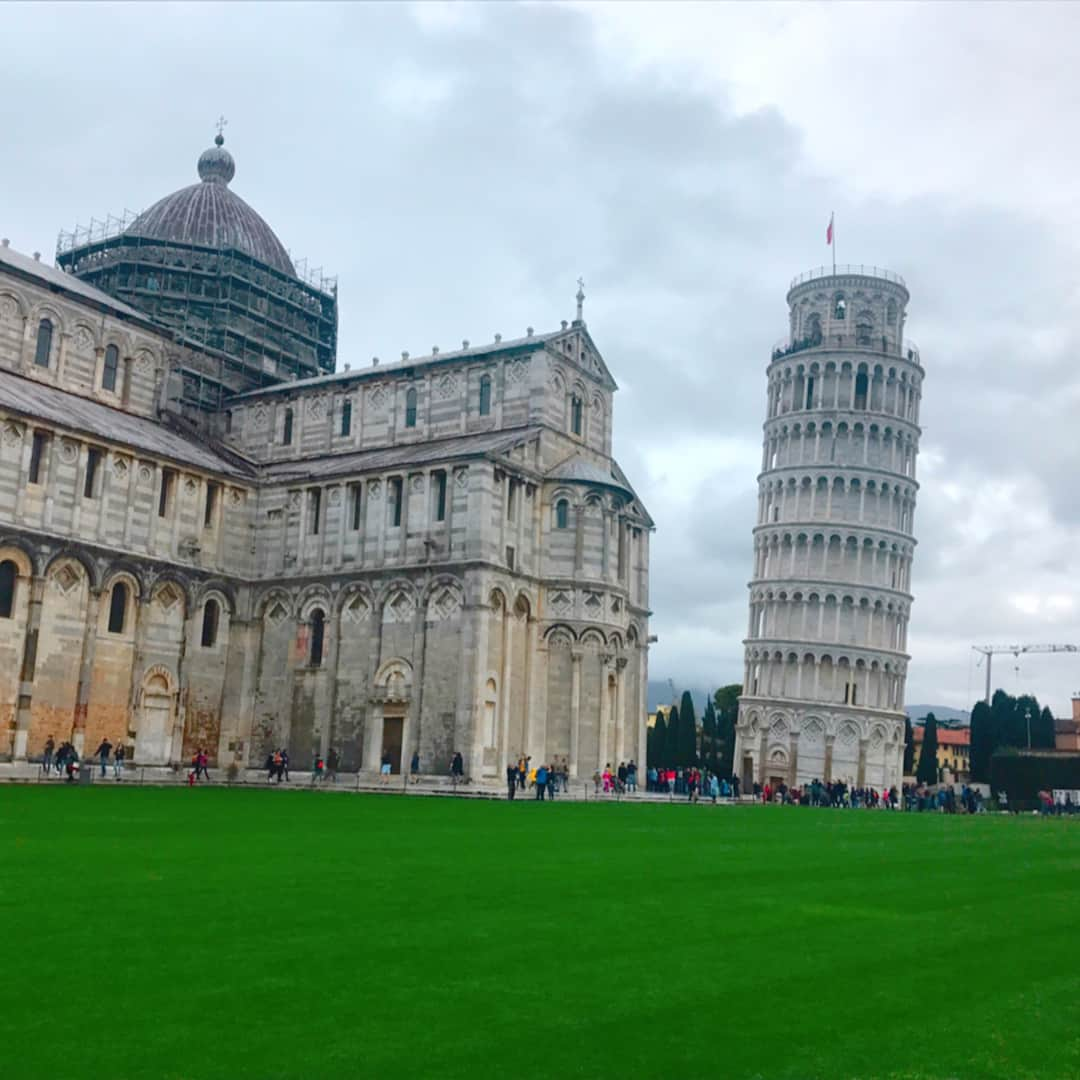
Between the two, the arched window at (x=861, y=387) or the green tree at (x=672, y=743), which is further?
the green tree at (x=672, y=743)

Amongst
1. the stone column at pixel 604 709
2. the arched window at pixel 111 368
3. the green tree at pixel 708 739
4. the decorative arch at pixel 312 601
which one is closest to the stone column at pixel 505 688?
the stone column at pixel 604 709

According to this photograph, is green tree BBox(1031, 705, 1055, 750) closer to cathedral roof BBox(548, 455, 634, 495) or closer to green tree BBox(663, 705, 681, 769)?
green tree BBox(663, 705, 681, 769)

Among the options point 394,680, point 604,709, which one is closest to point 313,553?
point 394,680

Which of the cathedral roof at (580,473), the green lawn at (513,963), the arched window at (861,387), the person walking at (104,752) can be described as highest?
the arched window at (861,387)

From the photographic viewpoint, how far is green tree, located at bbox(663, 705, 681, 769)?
87.8 metres

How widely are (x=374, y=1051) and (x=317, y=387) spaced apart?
50.0 meters

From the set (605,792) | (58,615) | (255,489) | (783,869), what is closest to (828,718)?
(605,792)

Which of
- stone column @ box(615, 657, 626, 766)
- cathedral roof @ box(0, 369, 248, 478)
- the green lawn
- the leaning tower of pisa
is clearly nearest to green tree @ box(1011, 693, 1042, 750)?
the leaning tower of pisa

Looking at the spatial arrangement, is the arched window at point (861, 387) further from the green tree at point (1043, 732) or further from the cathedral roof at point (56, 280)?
the cathedral roof at point (56, 280)

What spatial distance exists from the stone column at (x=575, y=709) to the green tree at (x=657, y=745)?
4125cm

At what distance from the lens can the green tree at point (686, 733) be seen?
286 feet

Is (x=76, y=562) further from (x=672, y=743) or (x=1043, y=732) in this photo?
(x=1043, y=732)

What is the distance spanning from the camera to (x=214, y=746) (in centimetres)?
4906

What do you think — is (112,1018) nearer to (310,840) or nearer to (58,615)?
(310,840)
